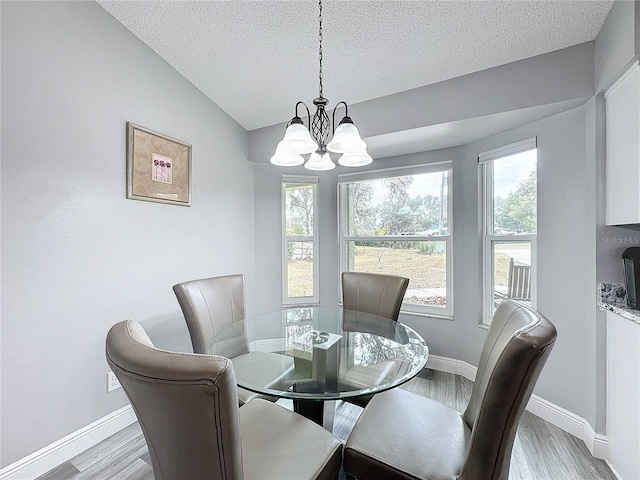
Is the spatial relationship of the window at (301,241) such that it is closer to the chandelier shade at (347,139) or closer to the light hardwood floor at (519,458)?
the light hardwood floor at (519,458)

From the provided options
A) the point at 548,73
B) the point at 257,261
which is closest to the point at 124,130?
the point at 257,261

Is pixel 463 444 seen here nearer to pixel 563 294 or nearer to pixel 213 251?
pixel 563 294

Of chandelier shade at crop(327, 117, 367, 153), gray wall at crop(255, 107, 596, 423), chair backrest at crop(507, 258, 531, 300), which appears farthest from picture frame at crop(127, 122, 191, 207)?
chair backrest at crop(507, 258, 531, 300)

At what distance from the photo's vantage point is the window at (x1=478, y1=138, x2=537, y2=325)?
236 centimetres

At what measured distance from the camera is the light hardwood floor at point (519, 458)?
5.38 feet

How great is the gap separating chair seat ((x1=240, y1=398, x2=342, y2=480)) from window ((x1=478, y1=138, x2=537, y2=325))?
80.0 inches

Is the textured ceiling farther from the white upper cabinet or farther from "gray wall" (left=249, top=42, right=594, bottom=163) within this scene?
the white upper cabinet

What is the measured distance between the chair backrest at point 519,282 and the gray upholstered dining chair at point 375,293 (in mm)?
986

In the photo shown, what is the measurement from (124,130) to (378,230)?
2.44 metres

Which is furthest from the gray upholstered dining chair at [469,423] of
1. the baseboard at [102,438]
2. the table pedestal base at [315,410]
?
the baseboard at [102,438]

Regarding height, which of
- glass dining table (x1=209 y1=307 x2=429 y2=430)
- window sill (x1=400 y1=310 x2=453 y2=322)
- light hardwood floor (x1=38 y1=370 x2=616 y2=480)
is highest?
glass dining table (x1=209 y1=307 x2=429 y2=430)

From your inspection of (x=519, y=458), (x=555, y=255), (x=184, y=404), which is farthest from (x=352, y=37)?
(x=519, y=458)

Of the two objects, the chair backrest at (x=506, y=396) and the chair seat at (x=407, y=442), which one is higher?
the chair backrest at (x=506, y=396)

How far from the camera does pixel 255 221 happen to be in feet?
11.2
